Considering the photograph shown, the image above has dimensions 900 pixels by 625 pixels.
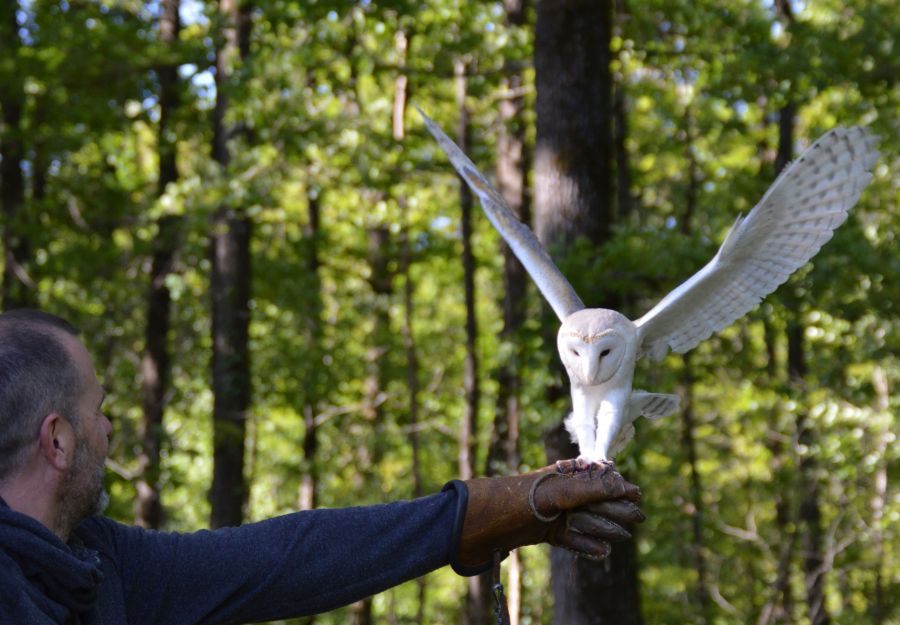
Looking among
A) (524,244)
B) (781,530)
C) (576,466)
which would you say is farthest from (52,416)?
(781,530)

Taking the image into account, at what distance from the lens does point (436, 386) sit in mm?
15492

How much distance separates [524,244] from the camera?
9.80 feet

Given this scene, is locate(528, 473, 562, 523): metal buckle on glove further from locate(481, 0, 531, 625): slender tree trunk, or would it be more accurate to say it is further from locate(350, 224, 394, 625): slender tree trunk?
locate(350, 224, 394, 625): slender tree trunk

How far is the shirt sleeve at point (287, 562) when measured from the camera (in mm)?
2395

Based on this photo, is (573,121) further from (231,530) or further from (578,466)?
(231,530)

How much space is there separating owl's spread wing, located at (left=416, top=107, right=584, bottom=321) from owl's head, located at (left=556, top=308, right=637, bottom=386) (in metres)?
0.18

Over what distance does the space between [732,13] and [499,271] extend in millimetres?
7359

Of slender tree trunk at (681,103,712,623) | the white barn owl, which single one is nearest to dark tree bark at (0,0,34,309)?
slender tree trunk at (681,103,712,623)

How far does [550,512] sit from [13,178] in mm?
10499

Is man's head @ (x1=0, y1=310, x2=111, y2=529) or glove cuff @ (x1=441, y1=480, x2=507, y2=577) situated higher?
man's head @ (x1=0, y1=310, x2=111, y2=529)

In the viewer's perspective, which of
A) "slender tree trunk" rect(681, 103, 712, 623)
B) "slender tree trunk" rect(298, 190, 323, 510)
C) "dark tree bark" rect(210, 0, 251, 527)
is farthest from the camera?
"slender tree trunk" rect(681, 103, 712, 623)

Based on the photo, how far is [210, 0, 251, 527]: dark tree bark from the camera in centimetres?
947

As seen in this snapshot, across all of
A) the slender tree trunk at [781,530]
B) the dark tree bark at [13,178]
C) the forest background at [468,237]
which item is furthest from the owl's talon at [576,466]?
the dark tree bark at [13,178]

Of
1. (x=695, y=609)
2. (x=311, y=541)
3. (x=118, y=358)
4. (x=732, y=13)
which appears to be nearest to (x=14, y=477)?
(x=311, y=541)
